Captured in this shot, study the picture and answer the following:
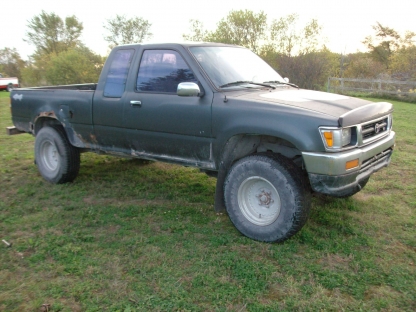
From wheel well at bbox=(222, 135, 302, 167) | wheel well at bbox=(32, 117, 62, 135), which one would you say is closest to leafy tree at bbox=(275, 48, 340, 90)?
wheel well at bbox=(32, 117, 62, 135)

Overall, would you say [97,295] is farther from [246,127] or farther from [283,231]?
[246,127]

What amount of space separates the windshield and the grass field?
1.59 meters

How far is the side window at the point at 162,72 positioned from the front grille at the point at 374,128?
185 centimetres

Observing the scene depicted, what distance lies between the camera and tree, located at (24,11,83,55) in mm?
33469

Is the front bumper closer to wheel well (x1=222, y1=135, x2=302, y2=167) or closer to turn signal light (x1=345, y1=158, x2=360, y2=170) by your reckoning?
turn signal light (x1=345, y1=158, x2=360, y2=170)

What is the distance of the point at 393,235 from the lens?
12.6 ft

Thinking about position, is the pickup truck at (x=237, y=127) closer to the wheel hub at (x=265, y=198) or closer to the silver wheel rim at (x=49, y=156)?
the wheel hub at (x=265, y=198)

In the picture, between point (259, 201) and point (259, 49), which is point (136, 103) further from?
point (259, 49)

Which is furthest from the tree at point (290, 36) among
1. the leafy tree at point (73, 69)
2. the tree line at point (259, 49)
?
the leafy tree at point (73, 69)

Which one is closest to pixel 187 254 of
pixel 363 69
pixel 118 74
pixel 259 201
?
pixel 259 201

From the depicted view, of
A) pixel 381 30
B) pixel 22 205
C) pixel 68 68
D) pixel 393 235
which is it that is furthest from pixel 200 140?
pixel 381 30

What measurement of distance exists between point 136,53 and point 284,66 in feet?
60.6

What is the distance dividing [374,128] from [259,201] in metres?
1.40

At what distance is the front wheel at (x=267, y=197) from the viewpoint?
354cm
